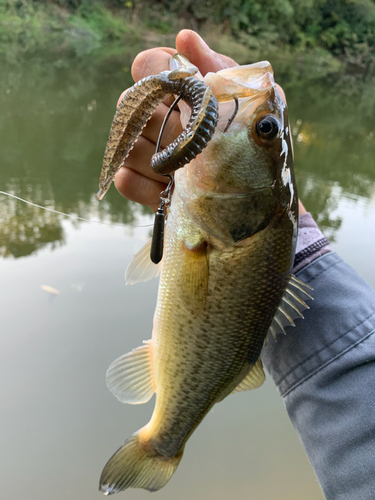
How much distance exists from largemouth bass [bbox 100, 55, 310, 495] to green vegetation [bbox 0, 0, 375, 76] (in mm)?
14109

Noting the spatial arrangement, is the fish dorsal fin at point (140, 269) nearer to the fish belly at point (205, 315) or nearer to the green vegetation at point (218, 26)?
the fish belly at point (205, 315)

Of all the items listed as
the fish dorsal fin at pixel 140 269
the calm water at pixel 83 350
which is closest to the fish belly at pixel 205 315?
the fish dorsal fin at pixel 140 269

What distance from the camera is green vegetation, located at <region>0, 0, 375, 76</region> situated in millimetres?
18031

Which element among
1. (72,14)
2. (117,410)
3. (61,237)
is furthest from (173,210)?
(72,14)

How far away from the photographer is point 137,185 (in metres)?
1.61

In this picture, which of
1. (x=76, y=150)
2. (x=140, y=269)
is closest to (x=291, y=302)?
(x=140, y=269)

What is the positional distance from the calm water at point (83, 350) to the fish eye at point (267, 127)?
190 centimetres

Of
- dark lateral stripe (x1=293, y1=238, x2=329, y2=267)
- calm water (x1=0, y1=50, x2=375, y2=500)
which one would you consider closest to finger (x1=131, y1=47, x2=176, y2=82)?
dark lateral stripe (x1=293, y1=238, x2=329, y2=267)

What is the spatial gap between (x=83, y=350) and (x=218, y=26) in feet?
94.3

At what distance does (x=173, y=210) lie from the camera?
116 cm

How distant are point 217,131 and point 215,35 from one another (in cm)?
2850

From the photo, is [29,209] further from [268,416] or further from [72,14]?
[72,14]

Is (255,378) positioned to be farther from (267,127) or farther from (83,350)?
(83,350)

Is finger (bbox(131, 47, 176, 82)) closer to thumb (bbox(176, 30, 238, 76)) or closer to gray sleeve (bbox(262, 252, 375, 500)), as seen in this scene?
thumb (bbox(176, 30, 238, 76))
